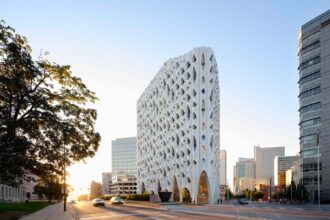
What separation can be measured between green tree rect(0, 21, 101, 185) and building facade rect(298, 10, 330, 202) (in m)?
84.5

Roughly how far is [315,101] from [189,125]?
119ft

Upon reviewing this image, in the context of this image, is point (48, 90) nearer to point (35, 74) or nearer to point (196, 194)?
point (35, 74)

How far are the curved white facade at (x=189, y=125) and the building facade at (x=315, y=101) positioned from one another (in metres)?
26.0

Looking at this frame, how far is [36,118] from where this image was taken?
25922mm

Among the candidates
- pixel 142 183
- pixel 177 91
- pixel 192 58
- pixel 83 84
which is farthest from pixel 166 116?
pixel 83 84

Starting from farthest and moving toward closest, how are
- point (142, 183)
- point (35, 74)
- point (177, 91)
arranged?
point (142, 183)
point (177, 91)
point (35, 74)

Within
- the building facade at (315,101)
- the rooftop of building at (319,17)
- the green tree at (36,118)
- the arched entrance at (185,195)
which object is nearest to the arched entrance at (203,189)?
the arched entrance at (185,195)

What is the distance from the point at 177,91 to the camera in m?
105

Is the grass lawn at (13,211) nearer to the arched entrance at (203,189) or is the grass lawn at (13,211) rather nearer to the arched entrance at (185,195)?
the arched entrance at (185,195)

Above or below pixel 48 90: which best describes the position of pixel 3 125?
below

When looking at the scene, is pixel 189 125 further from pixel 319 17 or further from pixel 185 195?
pixel 319 17

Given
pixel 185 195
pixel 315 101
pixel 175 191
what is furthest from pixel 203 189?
pixel 315 101

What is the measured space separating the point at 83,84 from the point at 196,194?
234 ft

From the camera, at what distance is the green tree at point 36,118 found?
23781 mm
